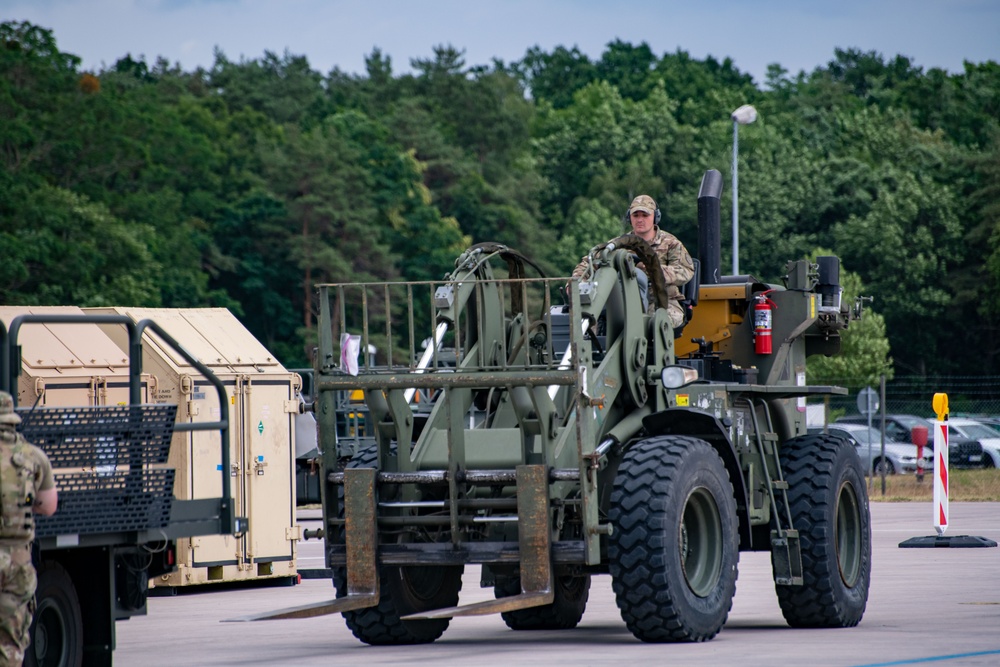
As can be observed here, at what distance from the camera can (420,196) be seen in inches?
3238

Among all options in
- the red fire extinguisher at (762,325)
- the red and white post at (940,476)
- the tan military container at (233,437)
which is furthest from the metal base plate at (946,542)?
the red fire extinguisher at (762,325)

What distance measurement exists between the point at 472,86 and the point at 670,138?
25.9 meters

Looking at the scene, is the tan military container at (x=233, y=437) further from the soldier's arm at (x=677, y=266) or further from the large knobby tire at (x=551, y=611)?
the soldier's arm at (x=677, y=266)

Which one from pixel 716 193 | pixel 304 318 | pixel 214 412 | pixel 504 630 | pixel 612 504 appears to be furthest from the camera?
pixel 304 318

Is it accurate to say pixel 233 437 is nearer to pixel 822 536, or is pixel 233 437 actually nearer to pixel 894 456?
pixel 822 536

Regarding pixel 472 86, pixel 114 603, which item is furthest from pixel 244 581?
pixel 472 86

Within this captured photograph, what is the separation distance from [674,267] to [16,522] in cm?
607

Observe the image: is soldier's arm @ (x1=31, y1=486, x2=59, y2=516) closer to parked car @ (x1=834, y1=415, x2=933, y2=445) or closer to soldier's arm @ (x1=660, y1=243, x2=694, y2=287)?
soldier's arm @ (x1=660, y1=243, x2=694, y2=287)

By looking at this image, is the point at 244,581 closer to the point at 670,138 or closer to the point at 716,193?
the point at 716,193

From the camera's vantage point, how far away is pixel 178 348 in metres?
10.4

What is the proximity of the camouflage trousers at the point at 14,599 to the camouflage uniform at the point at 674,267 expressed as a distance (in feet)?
18.9

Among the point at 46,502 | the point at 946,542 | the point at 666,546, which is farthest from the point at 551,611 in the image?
the point at 946,542

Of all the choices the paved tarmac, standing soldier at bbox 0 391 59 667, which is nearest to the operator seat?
the paved tarmac

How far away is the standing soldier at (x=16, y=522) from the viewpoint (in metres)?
9.15
